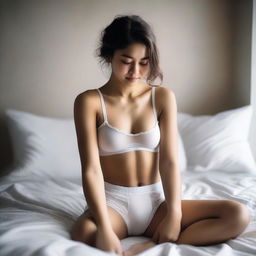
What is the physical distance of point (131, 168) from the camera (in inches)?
50.3

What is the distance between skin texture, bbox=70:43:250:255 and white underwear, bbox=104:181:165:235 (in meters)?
0.02

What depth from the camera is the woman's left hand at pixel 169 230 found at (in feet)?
3.71

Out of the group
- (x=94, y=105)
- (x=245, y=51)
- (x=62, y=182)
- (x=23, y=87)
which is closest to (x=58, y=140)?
(x=62, y=182)

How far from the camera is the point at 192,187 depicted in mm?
1710

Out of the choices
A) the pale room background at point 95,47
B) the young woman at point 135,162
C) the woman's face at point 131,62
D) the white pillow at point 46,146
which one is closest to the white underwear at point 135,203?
the young woman at point 135,162

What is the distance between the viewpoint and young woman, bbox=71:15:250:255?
1129 millimetres

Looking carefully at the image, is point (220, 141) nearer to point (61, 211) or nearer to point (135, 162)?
point (135, 162)

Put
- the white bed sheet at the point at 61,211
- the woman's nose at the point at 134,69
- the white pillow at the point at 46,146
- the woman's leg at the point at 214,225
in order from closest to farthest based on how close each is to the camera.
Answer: the white bed sheet at the point at 61,211 < the woman's leg at the point at 214,225 < the woman's nose at the point at 134,69 < the white pillow at the point at 46,146

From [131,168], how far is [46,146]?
898mm

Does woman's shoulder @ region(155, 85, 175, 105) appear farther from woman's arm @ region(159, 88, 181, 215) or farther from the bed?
the bed

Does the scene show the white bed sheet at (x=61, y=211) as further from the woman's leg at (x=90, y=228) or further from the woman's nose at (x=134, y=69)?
the woman's nose at (x=134, y=69)

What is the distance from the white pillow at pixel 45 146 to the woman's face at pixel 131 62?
35.5 inches

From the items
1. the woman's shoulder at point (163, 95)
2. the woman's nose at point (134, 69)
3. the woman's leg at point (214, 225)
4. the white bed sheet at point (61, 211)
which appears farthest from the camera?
the woman's shoulder at point (163, 95)

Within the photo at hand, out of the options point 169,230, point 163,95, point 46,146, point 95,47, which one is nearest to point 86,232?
point 169,230
